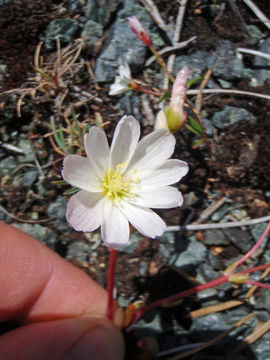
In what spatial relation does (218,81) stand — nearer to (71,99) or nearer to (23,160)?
(71,99)

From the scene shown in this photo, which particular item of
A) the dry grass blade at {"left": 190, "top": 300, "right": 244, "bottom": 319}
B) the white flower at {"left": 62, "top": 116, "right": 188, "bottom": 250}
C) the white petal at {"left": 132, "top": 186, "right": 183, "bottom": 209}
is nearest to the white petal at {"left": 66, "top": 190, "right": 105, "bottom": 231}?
the white flower at {"left": 62, "top": 116, "right": 188, "bottom": 250}

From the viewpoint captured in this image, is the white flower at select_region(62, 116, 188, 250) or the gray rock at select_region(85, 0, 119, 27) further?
the gray rock at select_region(85, 0, 119, 27)

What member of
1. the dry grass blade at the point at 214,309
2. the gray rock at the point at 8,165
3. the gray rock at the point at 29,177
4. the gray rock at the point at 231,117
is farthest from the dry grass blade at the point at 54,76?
the dry grass blade at the point at 214,309

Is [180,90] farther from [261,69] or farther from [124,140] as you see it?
[261,69]

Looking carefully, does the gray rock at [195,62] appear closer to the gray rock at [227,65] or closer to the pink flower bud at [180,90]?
the gray rock at [227,65]

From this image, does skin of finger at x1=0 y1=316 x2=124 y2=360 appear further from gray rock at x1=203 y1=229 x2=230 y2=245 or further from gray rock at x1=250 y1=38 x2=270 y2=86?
gray rock at x1=250 y1=38 x2=270 y2=86

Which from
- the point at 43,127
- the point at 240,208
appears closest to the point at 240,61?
the point at 240,208

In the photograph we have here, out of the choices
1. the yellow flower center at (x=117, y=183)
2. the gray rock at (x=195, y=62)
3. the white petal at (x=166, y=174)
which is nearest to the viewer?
the white petal at (x=166, y=174)
